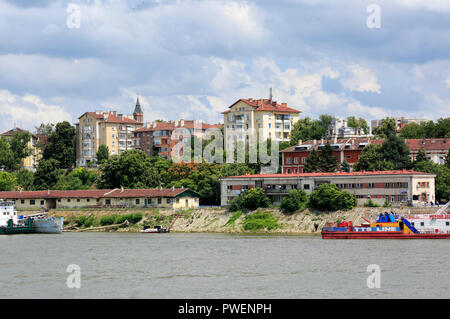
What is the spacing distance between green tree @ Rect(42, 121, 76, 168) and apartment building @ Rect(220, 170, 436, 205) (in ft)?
217

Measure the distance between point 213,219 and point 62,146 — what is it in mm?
68843

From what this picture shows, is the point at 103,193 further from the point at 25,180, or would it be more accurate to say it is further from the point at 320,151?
the point at 25,180

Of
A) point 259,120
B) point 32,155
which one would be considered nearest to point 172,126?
point 259,120

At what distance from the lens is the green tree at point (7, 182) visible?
411ft

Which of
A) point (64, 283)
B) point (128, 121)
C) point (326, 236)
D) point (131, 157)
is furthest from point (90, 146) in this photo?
point (64, 283)

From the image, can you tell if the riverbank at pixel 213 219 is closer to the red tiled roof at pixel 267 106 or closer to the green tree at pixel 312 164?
the green tree at pixel 312 164

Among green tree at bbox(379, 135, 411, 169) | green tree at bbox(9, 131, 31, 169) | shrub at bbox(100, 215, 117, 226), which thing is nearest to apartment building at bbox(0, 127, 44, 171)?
green tree at bbox(9, 131, 31, 169)

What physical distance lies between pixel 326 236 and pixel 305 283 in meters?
31.0

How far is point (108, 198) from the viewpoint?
105 metres

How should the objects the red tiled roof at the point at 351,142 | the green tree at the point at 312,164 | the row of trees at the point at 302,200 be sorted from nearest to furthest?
1. the row of trees at the point at 302,200
2. the green tree at the point at 312,164
3. the red tiled roof at the point at 351,142

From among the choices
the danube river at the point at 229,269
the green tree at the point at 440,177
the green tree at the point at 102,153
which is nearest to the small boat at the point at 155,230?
the danube river at the point at 229,269

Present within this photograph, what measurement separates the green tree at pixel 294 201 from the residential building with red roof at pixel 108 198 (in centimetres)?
1531

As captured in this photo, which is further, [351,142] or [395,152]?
[351,142]
